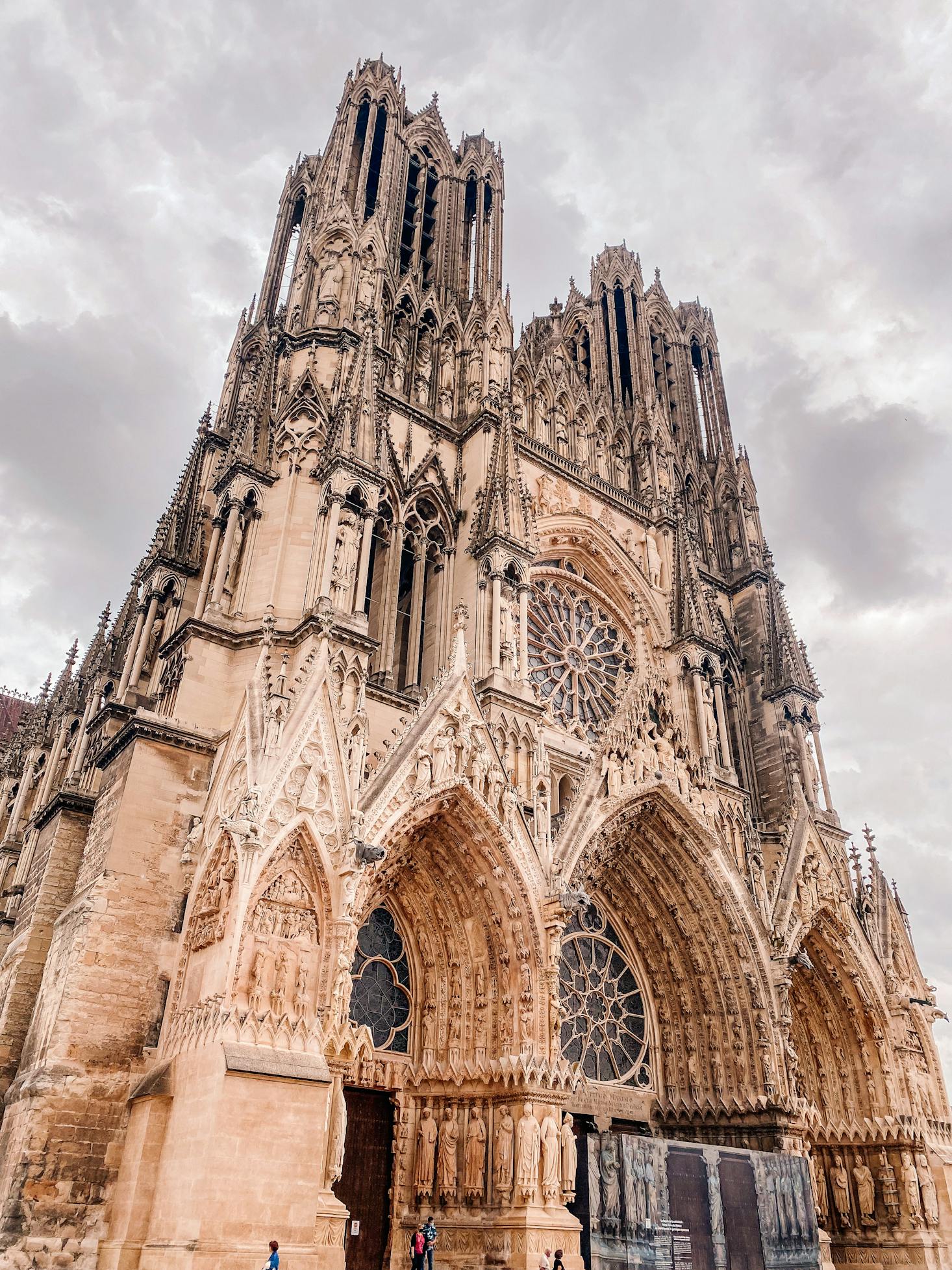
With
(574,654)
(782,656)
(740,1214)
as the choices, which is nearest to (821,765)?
(782,656)

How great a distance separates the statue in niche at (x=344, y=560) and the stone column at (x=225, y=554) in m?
1.87

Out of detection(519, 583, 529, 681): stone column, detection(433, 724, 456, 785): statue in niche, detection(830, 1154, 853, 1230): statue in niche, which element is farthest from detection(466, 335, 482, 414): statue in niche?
detection(830, 1154, 853, 1230): statue in niche

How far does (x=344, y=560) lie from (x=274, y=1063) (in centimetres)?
806

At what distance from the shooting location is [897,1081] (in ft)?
58.1

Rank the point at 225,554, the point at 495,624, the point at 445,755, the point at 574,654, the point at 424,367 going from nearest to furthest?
the point at 445,755 < the point at 225,554 < the point at 495,624 < the point at 574,654 < the point at 424,367

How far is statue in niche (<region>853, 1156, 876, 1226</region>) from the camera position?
657 inches

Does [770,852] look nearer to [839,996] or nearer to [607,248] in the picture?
[839,996]

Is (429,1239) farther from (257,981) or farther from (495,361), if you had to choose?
(495,361)

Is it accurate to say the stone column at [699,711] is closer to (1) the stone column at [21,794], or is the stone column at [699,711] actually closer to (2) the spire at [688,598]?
(2) the spire at [688,598]

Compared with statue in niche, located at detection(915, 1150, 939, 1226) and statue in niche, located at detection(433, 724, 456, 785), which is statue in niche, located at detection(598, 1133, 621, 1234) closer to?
statue in niche, located at detection(433, 724, 456, 785)

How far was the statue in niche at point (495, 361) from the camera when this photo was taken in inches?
856

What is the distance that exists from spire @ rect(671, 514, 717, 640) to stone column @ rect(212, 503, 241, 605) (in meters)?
10.3

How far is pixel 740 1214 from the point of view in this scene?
13.8 meters

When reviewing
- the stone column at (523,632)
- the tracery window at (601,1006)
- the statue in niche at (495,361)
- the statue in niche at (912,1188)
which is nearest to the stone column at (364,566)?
the stone column at (523,632)
